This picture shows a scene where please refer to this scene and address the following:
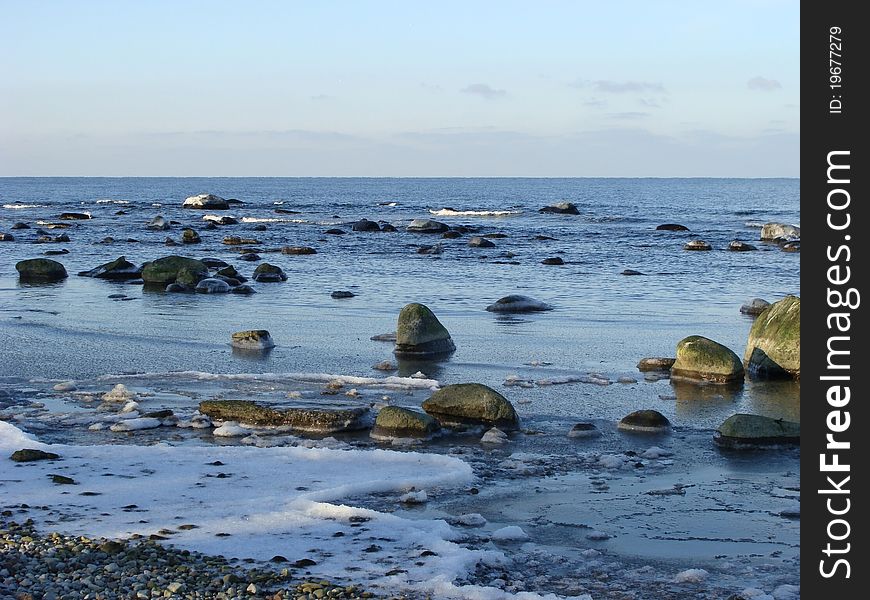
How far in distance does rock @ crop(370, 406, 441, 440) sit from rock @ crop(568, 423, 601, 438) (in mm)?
1388

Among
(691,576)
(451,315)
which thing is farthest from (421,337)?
(691,576)

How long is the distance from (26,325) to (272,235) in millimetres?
28333

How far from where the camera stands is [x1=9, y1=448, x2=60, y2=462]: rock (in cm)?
940

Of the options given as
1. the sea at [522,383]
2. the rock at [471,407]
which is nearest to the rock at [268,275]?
the sea at [522,383]

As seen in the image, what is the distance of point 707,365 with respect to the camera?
13750 mm

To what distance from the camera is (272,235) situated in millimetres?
46469

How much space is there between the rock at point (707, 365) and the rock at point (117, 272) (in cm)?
1660

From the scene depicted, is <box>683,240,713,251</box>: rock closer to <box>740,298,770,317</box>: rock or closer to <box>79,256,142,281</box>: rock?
<box>740,298,770,317</box>: rock

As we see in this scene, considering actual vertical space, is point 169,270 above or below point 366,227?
below

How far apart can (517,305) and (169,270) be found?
362 inches

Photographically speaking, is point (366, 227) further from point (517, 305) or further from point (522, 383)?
point (522, 383)

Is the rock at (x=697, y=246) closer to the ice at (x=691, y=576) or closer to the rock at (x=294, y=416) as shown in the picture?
the rock at (x=294, y=416)

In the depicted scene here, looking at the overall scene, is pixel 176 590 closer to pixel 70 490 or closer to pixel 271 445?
pixel 70 490

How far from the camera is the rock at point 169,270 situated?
24703 millimetres
